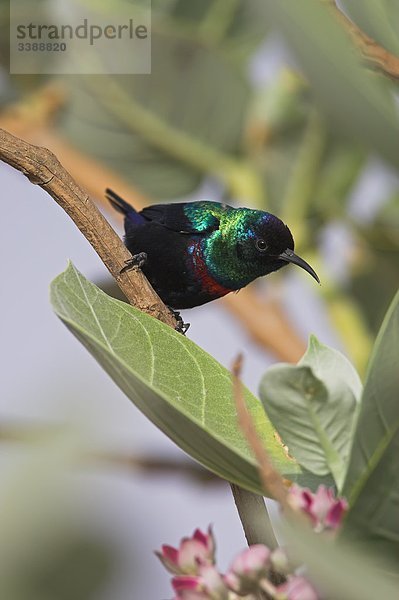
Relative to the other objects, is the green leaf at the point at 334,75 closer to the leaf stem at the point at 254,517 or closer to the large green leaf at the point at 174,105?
the leaf stem at the point at 254,517

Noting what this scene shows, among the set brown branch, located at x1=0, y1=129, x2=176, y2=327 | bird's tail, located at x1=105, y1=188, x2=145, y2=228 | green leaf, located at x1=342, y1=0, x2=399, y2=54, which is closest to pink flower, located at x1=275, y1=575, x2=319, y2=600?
green leaf, located at x1=342, y1=0, x2=399, y2=54

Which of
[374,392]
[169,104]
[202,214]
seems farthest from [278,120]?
[374,392]

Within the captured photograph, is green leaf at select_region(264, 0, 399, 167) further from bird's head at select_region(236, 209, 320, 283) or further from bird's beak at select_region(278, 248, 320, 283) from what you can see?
bird's head at select_region(236, 209, 320, 283)

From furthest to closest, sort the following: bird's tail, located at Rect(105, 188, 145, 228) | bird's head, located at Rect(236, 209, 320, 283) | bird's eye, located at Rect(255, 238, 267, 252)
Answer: bird's tail, located at Rect(105, 188, 145, 228) < bird's eye, located at Rect(255, 238, 267, 252) < bird's head, located at Rect(236, 209, 320, 283)

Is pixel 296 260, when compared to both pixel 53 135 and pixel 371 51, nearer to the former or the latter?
pixel 53 135

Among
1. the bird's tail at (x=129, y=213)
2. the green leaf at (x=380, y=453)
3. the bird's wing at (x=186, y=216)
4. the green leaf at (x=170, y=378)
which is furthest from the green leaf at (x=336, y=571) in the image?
the bird's wing at (x=186, y=216)

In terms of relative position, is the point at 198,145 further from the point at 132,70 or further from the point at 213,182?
the point at 132,70
